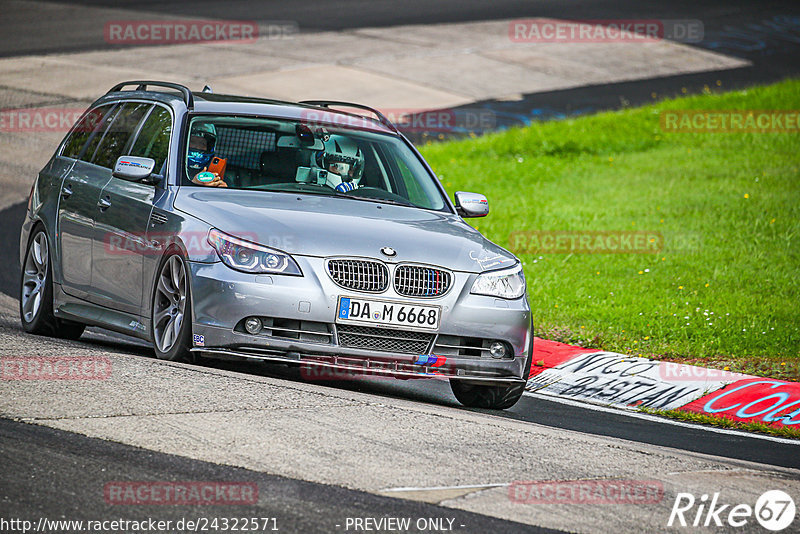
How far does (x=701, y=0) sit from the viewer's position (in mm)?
39781

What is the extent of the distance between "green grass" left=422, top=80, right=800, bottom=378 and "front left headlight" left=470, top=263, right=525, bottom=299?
2773mm

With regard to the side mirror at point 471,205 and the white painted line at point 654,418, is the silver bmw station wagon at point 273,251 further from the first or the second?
the white painted line at point 654,418

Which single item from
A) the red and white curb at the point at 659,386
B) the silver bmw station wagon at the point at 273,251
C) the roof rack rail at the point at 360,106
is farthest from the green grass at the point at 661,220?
the silver bmw station wagon at the point at 273,251

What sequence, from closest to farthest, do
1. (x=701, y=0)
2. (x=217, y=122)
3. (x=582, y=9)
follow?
(x=217, y=122), (x=582, y=9), (x=701, y=0)

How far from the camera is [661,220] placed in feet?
52.5

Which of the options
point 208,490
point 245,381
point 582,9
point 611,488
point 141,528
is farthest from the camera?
point 582,9

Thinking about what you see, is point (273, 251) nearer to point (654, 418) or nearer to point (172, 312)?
point (172, 312)

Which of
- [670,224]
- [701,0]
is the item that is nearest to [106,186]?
[670,224]

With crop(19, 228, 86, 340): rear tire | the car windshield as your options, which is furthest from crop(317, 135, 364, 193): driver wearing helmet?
crop(19, 228, 86, 340): rear tire

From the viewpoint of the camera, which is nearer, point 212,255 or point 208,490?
point 208,490

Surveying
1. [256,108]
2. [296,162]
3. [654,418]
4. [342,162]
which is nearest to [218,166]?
[296,162]

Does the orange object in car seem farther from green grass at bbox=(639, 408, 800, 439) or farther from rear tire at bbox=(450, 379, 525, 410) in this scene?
Answer: green grass at bbox=(639, 408, 800, 439)

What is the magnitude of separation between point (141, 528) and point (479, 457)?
1924mm

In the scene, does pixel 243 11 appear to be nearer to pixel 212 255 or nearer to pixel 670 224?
pixel 670 224
